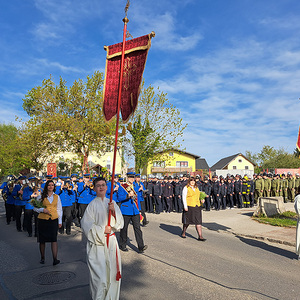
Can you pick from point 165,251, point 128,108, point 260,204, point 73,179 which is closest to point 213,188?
point 260,204

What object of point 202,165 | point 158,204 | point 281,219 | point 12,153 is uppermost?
point 202,165

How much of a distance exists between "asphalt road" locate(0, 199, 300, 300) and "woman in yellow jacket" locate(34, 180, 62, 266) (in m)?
0.39

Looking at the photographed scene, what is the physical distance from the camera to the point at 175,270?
238 inches

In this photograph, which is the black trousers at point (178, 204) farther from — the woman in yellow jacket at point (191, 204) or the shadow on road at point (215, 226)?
the woman in yellow jacket at point (191, 204)

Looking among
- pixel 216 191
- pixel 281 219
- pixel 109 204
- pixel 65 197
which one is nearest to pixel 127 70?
pixel 109 204

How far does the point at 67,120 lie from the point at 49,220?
22.4 meters

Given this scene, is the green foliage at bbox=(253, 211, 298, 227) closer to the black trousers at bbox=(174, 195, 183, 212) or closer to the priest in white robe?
the black trousers at bbox=(174, 195, 183, 212)

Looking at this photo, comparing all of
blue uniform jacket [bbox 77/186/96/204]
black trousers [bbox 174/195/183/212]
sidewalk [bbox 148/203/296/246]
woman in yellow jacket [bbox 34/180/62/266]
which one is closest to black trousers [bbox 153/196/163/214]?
black trousers [bbox 174/195/183/212]

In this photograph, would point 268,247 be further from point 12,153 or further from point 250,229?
point 12,153

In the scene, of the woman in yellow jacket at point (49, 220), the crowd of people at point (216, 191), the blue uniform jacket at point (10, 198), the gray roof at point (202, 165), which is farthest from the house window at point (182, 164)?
the woman in yellow jacket at point (49, 220)

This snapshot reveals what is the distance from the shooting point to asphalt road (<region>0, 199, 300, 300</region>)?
4895 millimetres

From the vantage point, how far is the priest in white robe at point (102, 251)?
4.09m

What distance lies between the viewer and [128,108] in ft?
18.0

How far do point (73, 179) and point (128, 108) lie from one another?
8.52 metres
